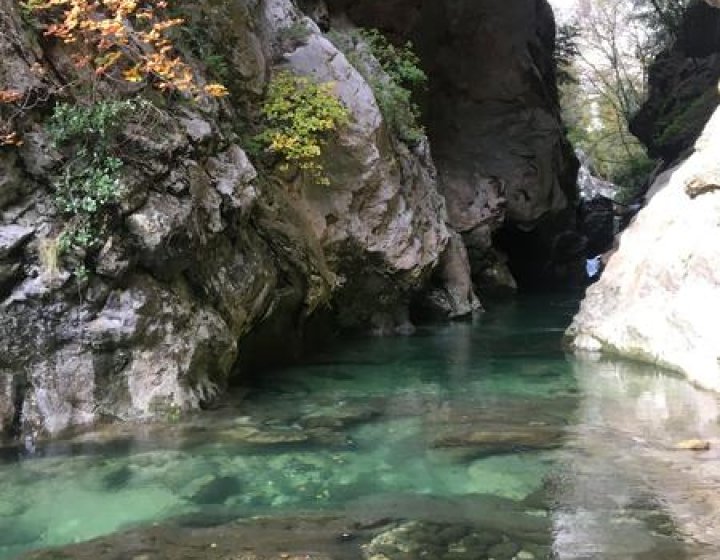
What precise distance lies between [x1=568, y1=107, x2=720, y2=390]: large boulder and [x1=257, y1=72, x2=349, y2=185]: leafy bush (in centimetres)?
493

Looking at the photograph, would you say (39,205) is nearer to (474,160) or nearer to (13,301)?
(13,301)

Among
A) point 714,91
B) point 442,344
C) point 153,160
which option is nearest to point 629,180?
point 714,91

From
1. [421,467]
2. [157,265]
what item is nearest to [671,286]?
[421,467]

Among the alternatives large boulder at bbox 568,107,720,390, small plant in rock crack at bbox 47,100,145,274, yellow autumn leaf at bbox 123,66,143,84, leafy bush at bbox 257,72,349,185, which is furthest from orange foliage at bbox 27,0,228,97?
large boulder at bbox 568,107,720,390

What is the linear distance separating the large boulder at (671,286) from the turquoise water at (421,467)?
666 millimetres

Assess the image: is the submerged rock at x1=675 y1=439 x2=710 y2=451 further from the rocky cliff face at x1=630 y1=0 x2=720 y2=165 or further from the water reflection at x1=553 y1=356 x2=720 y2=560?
the rocky cliff face at x1=630 y1=0 x2=720 y2=165

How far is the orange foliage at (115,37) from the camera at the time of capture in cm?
701

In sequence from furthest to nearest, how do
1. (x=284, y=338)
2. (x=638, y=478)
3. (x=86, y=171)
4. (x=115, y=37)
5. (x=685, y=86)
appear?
(x=685, y=86) < (x=284, y=338) < (x=115, y=37) < (x=86, y=171) < (x=638, y=478)

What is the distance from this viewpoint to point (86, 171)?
7.29 m

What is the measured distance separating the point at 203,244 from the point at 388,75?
8435mm

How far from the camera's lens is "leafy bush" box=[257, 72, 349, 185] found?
10984mm

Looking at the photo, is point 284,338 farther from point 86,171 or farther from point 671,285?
point 671,285

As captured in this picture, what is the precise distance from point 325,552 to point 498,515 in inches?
48.9

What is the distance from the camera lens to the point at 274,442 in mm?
6719
